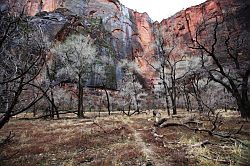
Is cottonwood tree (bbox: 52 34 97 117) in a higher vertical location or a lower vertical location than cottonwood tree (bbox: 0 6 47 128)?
higher

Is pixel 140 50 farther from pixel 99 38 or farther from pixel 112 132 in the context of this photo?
pixel 112 132

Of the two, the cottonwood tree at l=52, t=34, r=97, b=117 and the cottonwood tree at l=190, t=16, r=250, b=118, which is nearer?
the cottonwood tree at l=190, t=16, r=250, b=118

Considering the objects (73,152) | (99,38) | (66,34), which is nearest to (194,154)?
(73,152)

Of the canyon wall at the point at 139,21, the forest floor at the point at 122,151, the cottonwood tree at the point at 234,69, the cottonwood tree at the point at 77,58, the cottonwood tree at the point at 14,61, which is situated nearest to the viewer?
the cottonwood tree at the point at 14,61

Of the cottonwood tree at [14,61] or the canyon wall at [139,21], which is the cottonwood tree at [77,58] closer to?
the cottonwood tree at [14,61]

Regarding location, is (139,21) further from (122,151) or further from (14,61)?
(14,61)

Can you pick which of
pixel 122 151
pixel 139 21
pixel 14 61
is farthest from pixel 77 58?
pixel 139 21

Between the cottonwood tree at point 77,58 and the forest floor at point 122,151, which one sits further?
the cottonwood tree at point 77,58

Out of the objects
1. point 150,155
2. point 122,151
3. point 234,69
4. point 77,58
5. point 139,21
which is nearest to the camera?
point 150,155

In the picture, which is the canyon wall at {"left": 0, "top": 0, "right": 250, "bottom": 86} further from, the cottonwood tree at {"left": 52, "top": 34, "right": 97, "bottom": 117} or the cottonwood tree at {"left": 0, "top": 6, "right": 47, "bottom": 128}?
the cottonwood tree at {"left": 0, "top": 6, "right": 47, "bottom": 128}

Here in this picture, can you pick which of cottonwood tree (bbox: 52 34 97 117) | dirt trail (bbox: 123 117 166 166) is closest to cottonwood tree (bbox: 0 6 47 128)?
dirt trail (bbox: 123 117 166 166)

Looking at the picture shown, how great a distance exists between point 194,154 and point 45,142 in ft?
27.4

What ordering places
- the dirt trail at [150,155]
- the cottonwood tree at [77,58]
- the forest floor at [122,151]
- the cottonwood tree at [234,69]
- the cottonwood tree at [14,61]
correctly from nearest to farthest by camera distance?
the cottonwood tree at [14,61] → the dirt trail at [150,155] → the forest floor at [122,151] → the cottonwood tree at [234,69] → the cottonwood tree at [77,58]

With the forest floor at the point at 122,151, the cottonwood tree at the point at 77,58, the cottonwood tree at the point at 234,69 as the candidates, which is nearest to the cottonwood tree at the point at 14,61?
the forest floor at the point at 122,151
